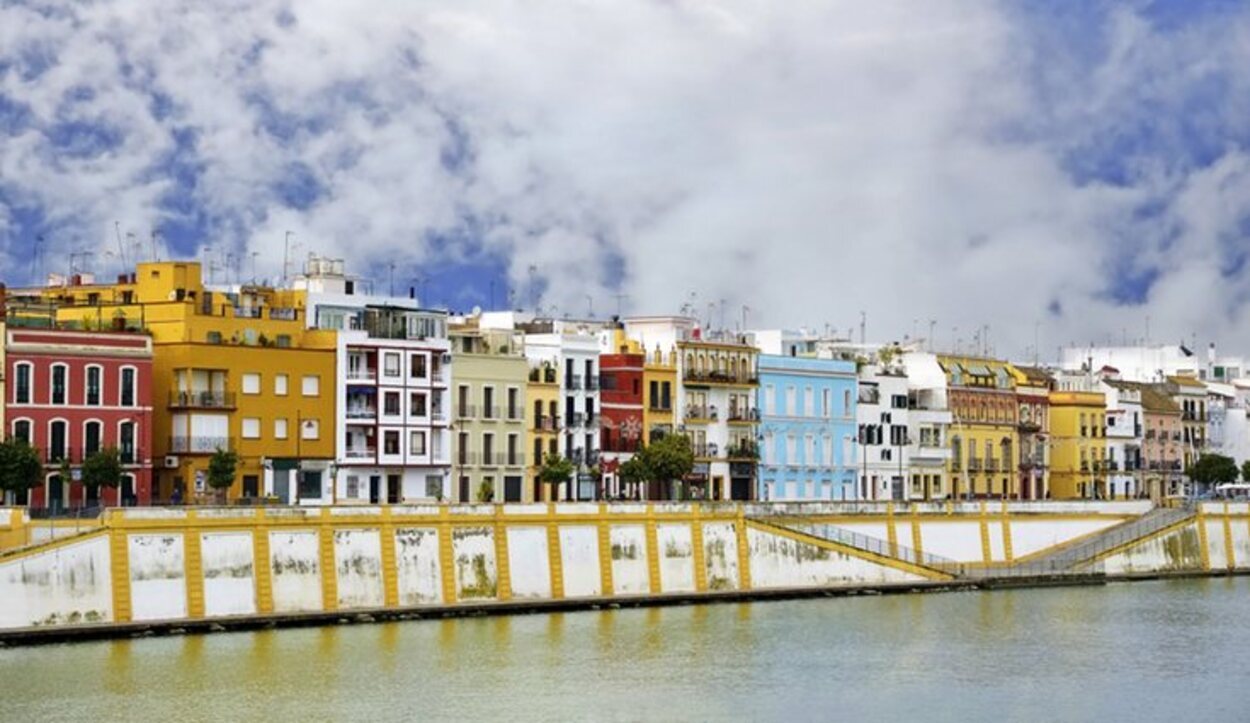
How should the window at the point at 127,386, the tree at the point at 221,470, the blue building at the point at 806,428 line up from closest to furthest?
the window at the point at 127,386
the tree at the point at 221,470
the blue building at the point at 806,428

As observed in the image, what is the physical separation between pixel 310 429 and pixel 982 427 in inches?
1742

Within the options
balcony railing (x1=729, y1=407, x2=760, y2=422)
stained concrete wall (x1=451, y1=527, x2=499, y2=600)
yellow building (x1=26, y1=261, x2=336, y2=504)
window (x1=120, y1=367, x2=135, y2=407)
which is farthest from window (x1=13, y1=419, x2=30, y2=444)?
balcony railing (x1=729, y1=407, x2=760, y2=422)

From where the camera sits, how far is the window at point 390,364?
100 meters

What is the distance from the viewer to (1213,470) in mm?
140250

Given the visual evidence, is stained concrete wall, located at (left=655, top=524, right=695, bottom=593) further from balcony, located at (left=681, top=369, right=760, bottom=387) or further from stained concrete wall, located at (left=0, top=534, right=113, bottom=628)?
stained concrete wall, located at (left=0, top=534, right=113, bottom=628)

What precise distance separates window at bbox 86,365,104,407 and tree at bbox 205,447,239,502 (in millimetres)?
4460

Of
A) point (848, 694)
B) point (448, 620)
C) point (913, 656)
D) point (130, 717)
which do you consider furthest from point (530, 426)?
point (130, 717)

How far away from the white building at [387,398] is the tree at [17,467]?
1458 cm

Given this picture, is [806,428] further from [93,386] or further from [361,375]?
[93,386]

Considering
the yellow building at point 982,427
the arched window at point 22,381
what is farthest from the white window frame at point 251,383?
the yellow building at point 982,427

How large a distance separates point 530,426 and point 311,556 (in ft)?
86.0

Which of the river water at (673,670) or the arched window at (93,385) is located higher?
the arched window at (93,385)

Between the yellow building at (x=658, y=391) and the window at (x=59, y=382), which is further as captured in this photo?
the yellow building at (x=658, y=391)

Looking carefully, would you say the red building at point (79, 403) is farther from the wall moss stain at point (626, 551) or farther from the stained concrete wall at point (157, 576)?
→ the wall moss stain at point (626, 551)
